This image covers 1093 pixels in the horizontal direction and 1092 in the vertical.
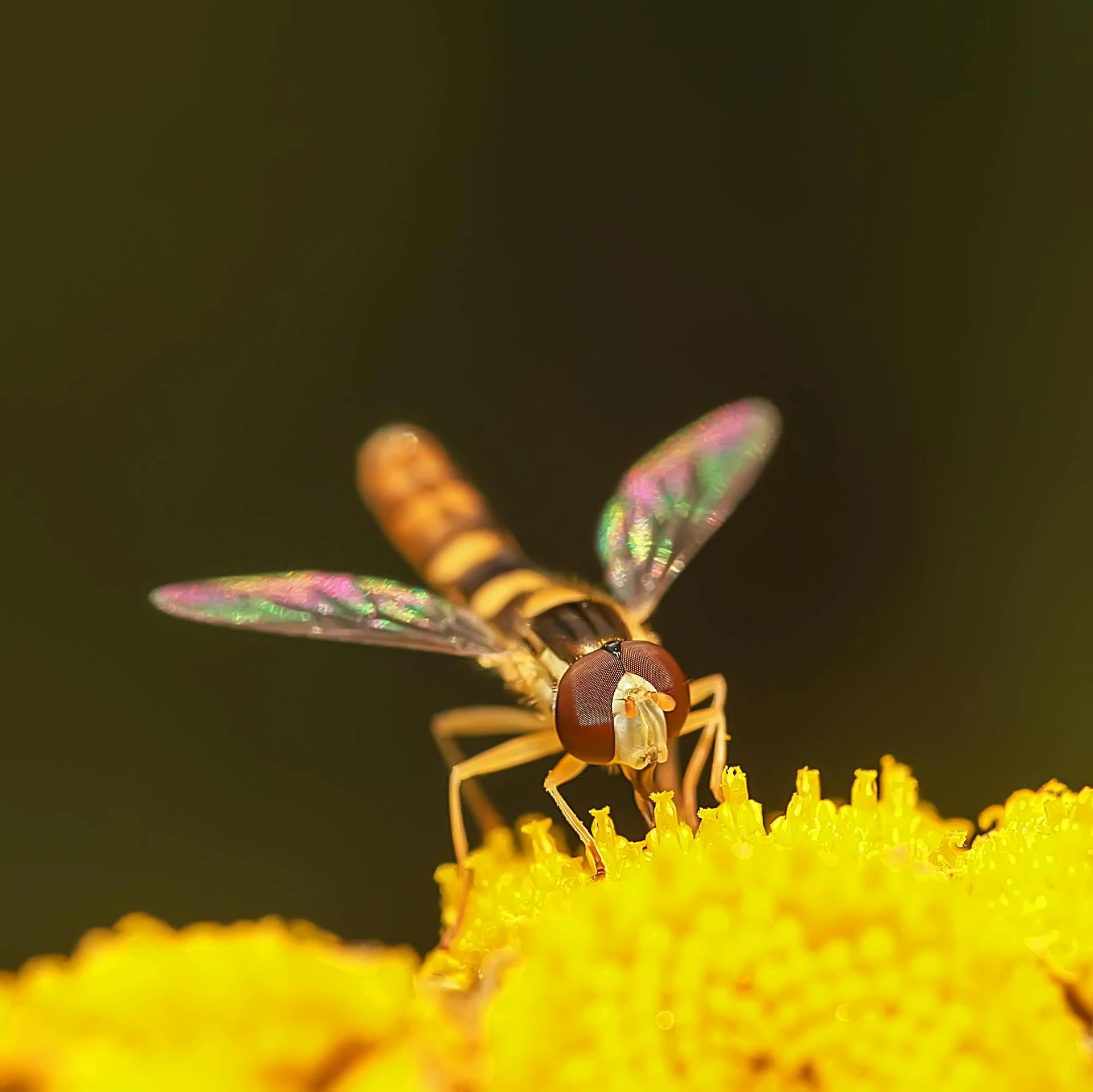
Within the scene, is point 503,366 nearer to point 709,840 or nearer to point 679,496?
point 679,496

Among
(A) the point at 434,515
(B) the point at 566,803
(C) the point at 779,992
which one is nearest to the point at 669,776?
(B) the point at 566,803

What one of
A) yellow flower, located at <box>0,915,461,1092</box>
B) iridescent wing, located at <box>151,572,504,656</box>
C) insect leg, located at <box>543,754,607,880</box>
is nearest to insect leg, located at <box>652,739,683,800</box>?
insect leg, located at <box>543,754,607,880</box>

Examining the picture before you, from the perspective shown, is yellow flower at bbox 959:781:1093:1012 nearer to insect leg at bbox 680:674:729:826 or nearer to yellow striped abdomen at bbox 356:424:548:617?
insect leg at bbox 680:674:729:826

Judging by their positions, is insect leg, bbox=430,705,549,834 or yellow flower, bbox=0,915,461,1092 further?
insect leg, bbox=430,705,549,834

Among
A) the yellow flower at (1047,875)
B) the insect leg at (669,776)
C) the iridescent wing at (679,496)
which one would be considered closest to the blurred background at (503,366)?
the iridescent wing at (679,496)

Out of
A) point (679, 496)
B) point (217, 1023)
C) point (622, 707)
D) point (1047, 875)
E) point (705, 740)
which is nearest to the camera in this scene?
point (217, 1023)

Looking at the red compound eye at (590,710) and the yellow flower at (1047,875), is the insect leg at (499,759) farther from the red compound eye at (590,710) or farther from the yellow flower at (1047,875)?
the yellow flower at (1047,875)
